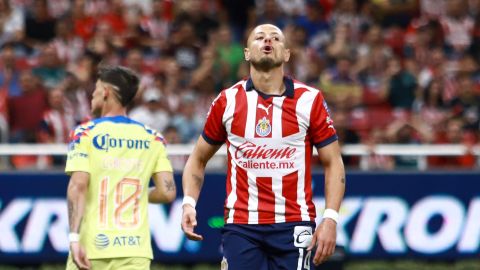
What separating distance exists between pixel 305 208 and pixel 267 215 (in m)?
0.23

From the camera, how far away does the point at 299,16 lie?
60.1 feet

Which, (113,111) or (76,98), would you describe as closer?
(113,111)

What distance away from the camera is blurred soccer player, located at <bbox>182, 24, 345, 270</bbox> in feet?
23.0

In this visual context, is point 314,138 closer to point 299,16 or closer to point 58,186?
point 58,186

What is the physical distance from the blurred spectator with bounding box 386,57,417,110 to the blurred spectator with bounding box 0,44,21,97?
5.10 meters

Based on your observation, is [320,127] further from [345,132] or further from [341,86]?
[341,86]

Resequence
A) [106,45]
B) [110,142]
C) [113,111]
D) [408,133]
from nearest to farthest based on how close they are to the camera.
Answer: [110,142]
[113,111]
[408,133]
[106,45]

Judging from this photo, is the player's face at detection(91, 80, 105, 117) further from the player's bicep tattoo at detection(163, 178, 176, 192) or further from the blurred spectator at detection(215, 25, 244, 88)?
the blurred spectator at detection(215, 25, 244, 88)

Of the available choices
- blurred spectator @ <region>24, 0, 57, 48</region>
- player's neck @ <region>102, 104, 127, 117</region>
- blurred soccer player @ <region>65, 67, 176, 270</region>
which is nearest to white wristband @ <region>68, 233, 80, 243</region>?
blurred soccer player @ <region>65, 67, 176, 270</region>

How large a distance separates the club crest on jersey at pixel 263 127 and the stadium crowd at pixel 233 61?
23.3 feet

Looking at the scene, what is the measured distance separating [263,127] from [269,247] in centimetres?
71

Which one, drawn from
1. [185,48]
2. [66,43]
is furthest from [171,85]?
[66,43]

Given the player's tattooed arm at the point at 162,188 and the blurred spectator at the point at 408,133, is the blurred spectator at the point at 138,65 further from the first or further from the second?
the player's tattooed arm at the point at 162,188

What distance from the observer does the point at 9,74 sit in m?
15.4
